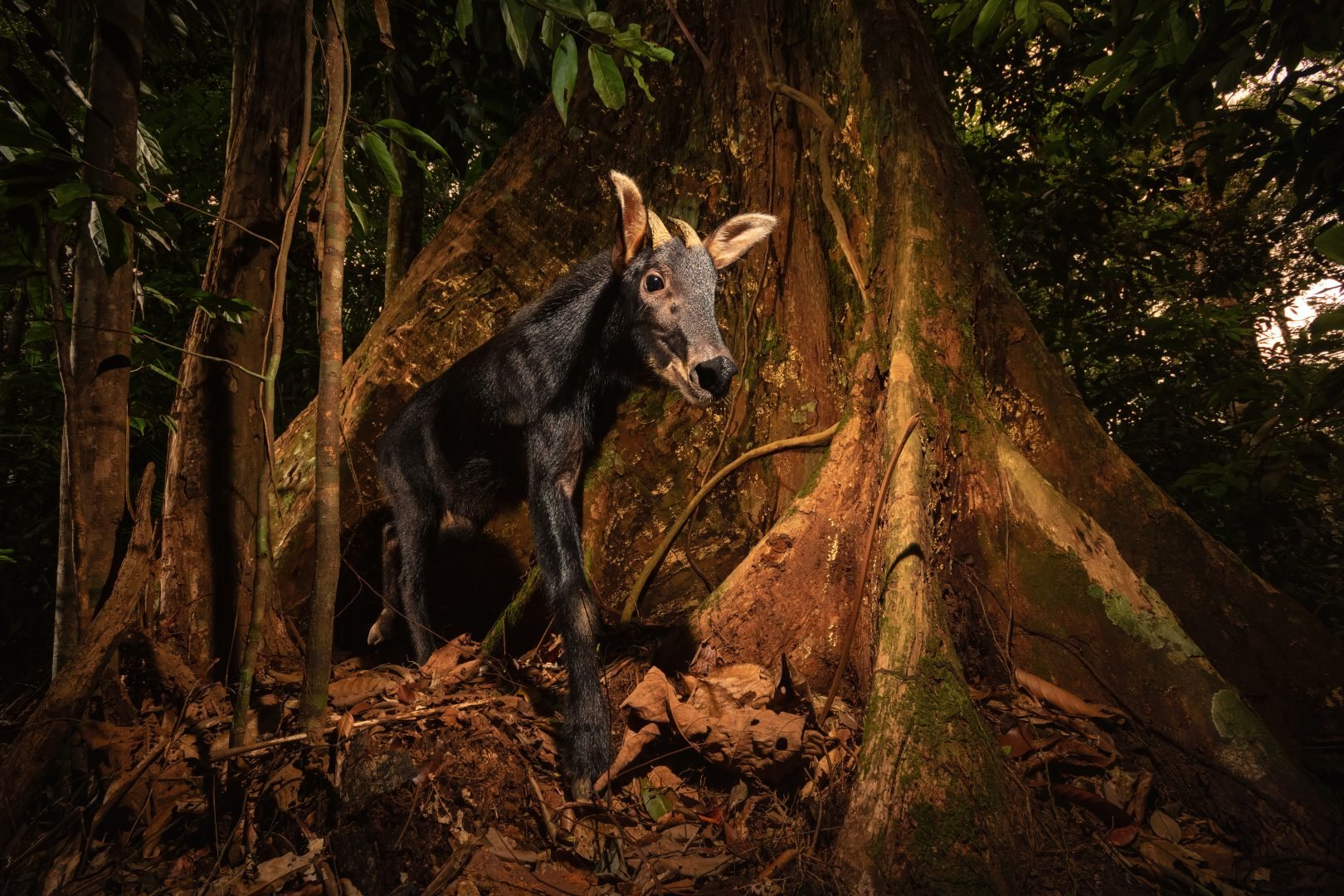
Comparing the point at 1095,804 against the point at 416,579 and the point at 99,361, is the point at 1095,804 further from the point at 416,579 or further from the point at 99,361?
the point at 99,361

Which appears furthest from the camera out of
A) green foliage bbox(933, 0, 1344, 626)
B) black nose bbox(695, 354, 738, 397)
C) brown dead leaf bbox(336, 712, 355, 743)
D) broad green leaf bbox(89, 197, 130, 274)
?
green foliage bbox(933, 0, 1344, 626)

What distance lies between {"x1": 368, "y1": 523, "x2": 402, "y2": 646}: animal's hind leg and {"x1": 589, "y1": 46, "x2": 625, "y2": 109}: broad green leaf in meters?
2.47

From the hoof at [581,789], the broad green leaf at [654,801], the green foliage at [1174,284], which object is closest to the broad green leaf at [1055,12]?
the green foliage at [1174,284]

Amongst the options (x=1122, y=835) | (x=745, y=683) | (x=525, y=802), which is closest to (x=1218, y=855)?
(x=1122, y=835)

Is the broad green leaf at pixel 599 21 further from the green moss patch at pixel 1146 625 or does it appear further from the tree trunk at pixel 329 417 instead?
the green moss patch at pixel 1146 625

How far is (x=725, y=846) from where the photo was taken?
223cm

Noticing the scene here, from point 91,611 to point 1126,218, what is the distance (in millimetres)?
9165

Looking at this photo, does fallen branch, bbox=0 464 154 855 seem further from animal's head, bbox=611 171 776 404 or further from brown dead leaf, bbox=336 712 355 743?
animal's head, bbox=611 171 776 404

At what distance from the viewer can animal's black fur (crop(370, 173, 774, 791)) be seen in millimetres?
2775

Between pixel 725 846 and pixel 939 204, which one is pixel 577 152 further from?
pixel 725 846

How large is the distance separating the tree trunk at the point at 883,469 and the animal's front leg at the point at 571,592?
1.63 feet

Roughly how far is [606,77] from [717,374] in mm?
1077

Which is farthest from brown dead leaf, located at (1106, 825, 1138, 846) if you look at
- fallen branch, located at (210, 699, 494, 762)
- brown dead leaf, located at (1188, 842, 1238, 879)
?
fallen branch, located at (210, 699, 494, 762)

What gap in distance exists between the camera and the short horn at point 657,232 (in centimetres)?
299
